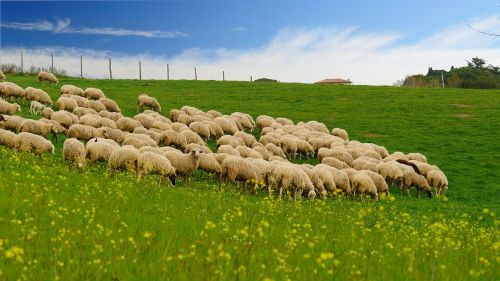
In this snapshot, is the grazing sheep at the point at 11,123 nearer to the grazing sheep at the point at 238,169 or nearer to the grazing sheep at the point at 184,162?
the grazing sheep at the point at 184,162

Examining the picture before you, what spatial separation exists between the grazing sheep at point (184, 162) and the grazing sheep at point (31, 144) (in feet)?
14.6

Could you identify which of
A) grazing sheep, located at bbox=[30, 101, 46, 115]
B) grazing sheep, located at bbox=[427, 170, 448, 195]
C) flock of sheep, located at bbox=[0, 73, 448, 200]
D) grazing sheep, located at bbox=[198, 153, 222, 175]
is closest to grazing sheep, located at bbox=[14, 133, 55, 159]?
flock of sheep, located at bbox=[0, 73, 448, 200]

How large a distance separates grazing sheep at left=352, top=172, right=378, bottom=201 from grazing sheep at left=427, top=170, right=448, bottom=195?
4.74m

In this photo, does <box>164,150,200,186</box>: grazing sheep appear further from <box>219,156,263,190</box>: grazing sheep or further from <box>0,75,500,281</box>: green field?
<box>219,156,263,190</box>: grazing sheep

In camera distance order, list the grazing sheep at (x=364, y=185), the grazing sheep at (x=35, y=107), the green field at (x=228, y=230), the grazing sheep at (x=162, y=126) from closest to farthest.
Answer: the green field at (x=228, y=230), the grazing sheep at (x=364, y=185), the grazing sheep at (x=162, y=126), the grazing sheep at (x=35, y=107)

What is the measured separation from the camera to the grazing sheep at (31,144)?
58.3ft

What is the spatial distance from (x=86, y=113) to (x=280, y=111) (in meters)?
18.7

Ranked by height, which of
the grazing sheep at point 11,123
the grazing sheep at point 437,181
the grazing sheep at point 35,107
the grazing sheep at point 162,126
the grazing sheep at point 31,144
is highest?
the grazing sheep at point 35,107

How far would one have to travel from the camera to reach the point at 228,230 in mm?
6406

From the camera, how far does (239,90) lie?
171 ft

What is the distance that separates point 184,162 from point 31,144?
5530 millimetres

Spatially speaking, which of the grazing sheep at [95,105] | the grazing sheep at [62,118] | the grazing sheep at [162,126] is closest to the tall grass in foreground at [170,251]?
the grazing sheep at [62,118]

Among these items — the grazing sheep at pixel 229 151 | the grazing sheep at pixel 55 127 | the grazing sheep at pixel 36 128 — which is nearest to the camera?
the grazing sheep at pixel 229 151

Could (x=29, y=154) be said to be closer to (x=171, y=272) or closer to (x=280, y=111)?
(x=171, y=272)
